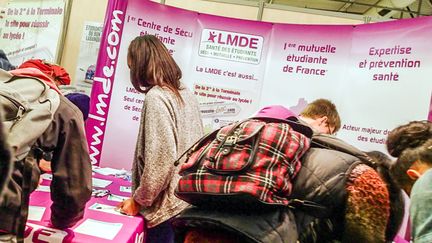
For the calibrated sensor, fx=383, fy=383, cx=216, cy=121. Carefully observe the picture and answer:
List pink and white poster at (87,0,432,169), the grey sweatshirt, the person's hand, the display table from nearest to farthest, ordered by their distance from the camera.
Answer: the display table → the grey sweatshirt → the person's hand → pink and white poster at (87,0,432,169)

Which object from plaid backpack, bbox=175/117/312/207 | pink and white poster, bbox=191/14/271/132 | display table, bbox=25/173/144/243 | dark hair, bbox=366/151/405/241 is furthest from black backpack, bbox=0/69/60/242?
pink and white poster, bbox=191/14/271/132

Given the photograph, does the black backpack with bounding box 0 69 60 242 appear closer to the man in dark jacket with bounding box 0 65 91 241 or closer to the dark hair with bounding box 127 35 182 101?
the man in dark jacket with bounding box 0 65 91 241

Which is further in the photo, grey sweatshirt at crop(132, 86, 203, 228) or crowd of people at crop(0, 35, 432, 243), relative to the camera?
grey sweatshirt at crop(132, 86, 203, 228)

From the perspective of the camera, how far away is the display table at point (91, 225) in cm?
137

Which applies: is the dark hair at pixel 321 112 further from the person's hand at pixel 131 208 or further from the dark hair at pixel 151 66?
the person's hand at pixel 131 208

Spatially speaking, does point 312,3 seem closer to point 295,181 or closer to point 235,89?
point 235,89

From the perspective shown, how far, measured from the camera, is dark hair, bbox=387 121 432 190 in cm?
104

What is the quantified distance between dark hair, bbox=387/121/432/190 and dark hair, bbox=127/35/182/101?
884mm

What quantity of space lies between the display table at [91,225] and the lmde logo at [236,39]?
181 centimetres

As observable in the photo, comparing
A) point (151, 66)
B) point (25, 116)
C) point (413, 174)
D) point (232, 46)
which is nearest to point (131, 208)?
point (151, 66)

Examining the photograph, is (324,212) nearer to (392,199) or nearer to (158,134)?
(392,199)

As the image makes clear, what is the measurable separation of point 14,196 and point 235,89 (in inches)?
93.3

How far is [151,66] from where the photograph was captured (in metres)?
1.69

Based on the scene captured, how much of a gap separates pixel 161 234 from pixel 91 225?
1.01ft
